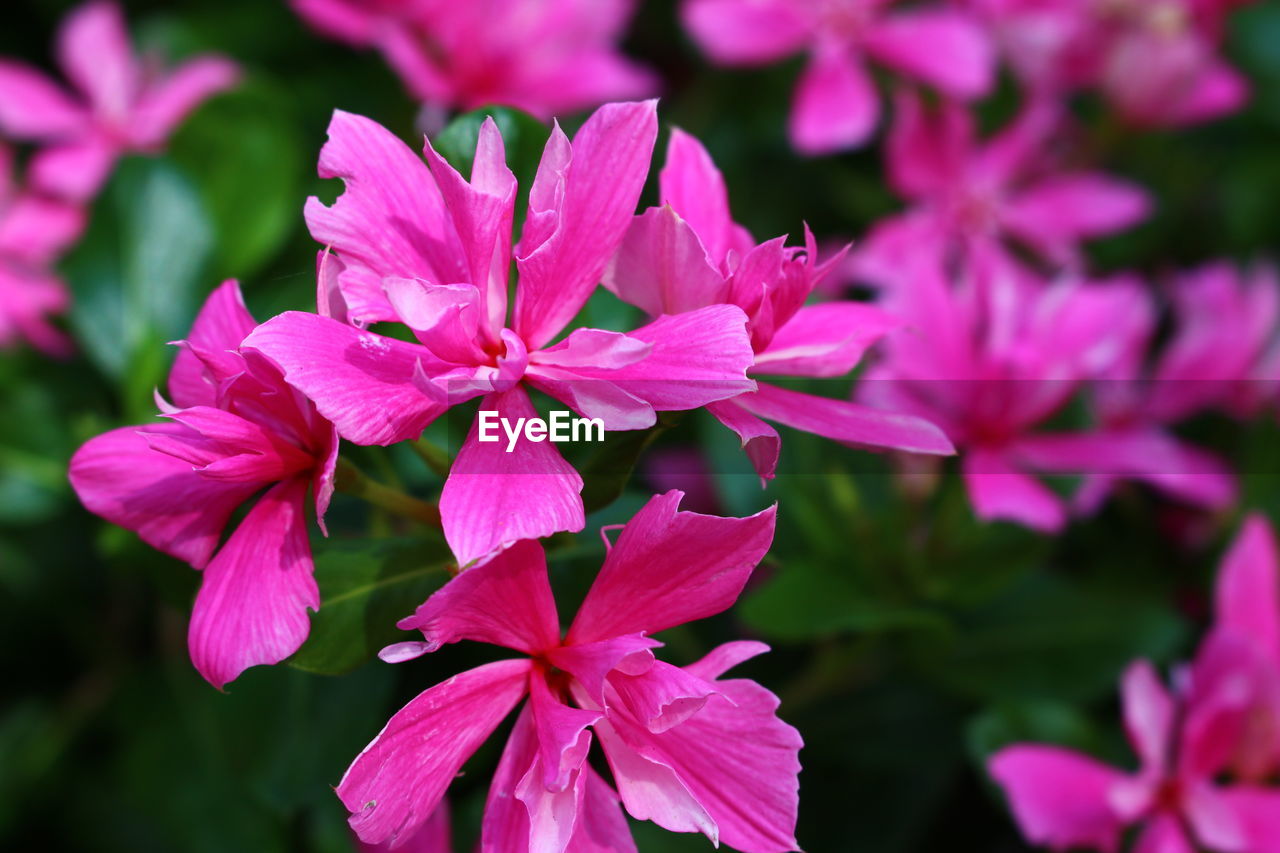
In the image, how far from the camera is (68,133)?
1521mm

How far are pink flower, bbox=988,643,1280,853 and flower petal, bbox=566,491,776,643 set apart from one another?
564 millimetres

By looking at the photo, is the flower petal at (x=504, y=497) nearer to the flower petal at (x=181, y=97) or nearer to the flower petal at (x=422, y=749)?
the flower petal at (x=422, y=749)

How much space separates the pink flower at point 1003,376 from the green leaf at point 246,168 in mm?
762

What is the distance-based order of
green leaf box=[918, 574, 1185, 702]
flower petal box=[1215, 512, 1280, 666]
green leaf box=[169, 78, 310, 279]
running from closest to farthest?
flower petal box=[1215, 512, 1280, 666]
green leaf box=[918, 574, 1185, 702]
green leaf box=[169, 78, 310, 279]

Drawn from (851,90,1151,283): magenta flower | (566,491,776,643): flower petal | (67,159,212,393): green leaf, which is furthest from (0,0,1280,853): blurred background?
(566,491,776,643): flower petal

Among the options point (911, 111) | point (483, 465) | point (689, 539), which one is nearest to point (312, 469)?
point (483, 465)

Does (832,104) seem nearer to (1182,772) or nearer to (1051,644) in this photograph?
(1051,644)

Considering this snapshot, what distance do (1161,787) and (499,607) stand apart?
30.0 inches

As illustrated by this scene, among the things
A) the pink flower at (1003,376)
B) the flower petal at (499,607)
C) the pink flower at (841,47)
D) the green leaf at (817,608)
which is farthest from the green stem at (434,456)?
the pink flower at (841,47)

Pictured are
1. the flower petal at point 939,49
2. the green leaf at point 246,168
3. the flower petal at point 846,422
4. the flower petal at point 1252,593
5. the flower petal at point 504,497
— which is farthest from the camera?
the flower petal at point 939,49

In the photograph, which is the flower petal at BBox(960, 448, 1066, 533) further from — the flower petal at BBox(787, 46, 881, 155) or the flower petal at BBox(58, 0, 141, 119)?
the flower petal at BBox(58, 0, 141, 119)

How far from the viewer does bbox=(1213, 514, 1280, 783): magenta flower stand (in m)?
1.05

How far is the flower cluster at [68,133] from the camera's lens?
4.55ft

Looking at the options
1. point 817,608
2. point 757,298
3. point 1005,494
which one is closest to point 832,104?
point 1005,494
